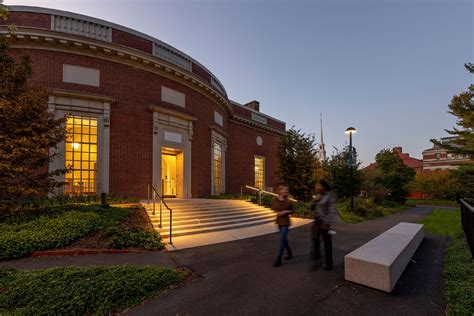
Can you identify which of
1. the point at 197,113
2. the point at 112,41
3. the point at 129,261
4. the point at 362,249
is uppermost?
the point at 112,41

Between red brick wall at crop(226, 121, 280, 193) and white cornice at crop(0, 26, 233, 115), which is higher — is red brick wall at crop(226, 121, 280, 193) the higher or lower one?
the lower one

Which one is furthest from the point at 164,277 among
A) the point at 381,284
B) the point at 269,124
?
the point at 269,124

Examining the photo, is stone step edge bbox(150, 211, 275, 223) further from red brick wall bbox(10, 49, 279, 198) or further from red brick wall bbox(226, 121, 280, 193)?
red brick wall bbox(226, 121, 280, 193)

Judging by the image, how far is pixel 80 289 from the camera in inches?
139

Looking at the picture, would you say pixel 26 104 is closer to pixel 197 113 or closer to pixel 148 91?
pixel 148 91

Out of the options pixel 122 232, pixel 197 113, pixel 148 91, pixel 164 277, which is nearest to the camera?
pixel 164 277

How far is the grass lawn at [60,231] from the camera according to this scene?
5527 millimetres

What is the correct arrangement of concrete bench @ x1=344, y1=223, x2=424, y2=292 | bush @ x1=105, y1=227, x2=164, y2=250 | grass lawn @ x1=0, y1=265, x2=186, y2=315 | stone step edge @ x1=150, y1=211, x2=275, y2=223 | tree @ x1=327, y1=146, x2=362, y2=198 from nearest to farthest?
1. grass lawn @ x1=0, y1=265, x2=186, y2=315
2. concrete bench @ x1=344, y1=223, x2=424, y2=292
3. bush @ x1=105, y1=227, x2=164, y2=250
4. stone step edge @ x1=150, y1=211, x2=275, y2=223
5. tree @ x1=327, y1=146, x2=362, y2=198

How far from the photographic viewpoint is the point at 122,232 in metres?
6.47

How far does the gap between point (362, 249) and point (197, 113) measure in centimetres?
1323

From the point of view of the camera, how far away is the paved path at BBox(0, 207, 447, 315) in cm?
331

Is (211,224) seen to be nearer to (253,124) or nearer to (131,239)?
(131,239)

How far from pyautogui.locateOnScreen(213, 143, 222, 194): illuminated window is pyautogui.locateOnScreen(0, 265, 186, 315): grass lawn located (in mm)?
13103

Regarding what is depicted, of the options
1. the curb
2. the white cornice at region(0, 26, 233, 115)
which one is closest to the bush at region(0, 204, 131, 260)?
the curb
